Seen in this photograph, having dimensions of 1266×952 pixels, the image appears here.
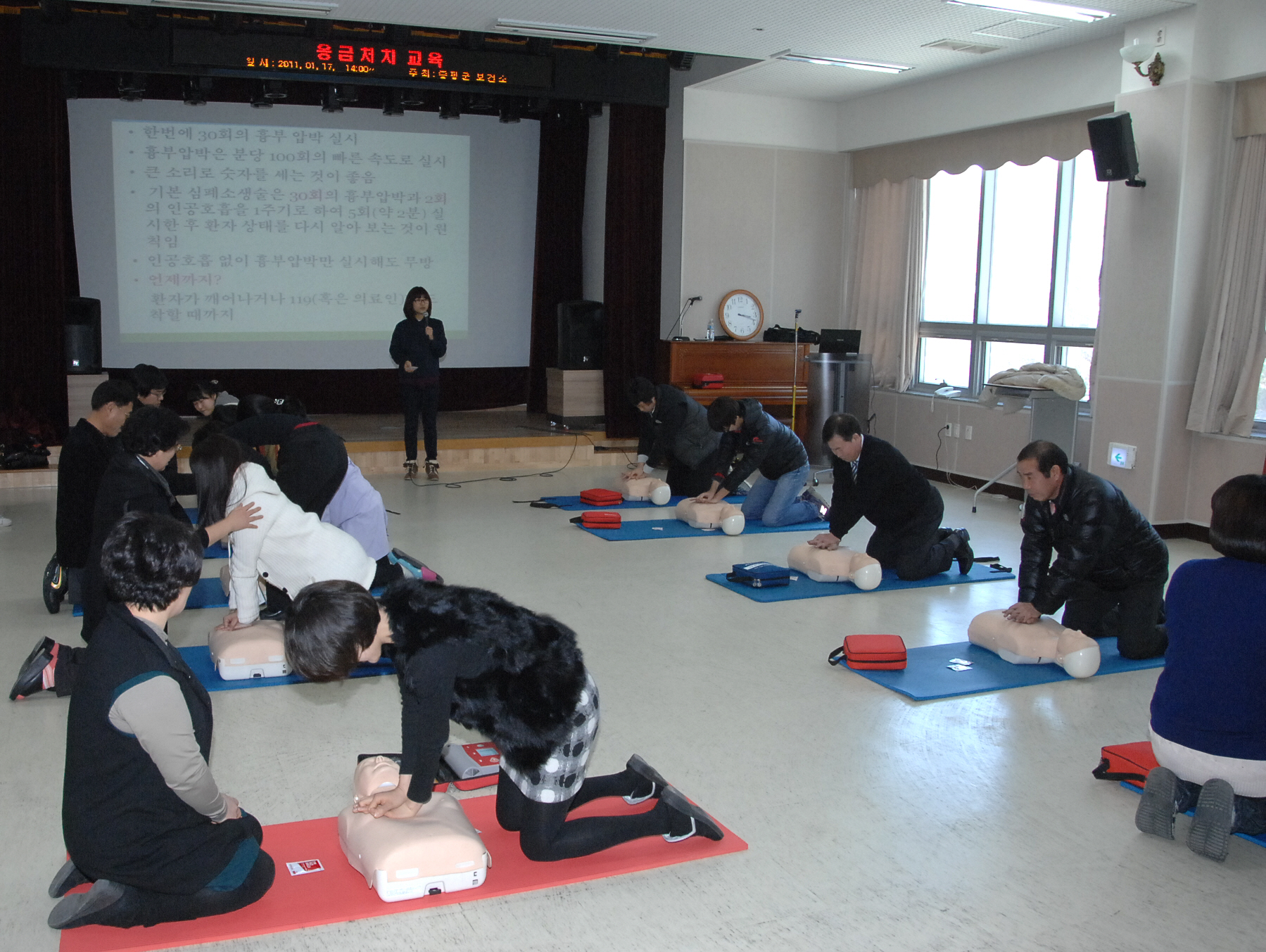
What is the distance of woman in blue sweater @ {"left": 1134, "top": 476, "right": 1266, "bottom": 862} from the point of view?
2.47 metres

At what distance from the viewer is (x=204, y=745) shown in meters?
2.06

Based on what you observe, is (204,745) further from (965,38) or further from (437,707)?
(965,38)

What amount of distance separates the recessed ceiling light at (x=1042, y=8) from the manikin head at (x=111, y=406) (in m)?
4.47

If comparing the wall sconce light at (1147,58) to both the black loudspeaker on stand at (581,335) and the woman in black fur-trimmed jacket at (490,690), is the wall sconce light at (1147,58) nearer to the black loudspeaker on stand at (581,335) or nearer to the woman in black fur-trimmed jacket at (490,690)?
the black loudspeaker on stand at (581,335)

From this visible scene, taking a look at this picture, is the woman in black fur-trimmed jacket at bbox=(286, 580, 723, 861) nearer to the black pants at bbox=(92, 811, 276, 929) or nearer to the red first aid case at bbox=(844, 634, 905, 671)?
the black pants at bbox=(92, 811, 276, 929)

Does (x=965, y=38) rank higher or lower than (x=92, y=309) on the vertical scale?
higher

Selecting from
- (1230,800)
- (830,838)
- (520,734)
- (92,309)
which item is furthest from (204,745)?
(92,309)

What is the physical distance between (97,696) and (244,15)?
5.38 m

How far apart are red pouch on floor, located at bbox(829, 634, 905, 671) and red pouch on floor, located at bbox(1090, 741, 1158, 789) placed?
87 cm

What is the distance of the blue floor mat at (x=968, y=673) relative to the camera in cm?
365

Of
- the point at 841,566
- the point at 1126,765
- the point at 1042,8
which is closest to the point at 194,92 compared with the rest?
the point at 1042,8

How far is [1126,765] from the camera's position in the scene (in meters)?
2.95

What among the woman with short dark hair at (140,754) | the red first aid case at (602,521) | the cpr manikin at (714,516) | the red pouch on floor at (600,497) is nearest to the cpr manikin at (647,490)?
the red pouch on floor at (600,497)

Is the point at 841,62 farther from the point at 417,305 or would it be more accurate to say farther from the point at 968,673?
the point at 968,673
